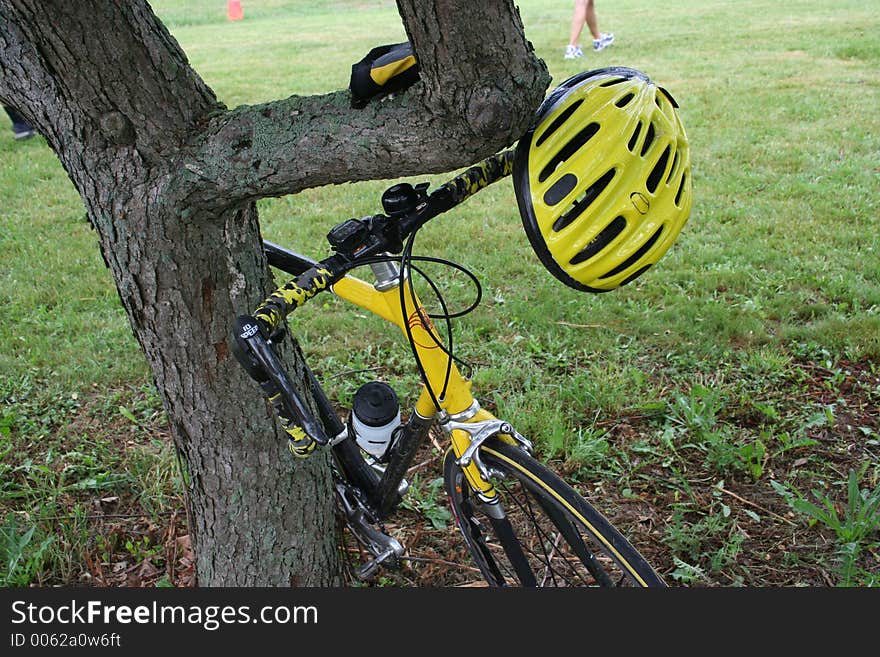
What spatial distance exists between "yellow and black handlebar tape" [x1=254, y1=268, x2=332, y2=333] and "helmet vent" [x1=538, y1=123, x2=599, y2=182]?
546mm

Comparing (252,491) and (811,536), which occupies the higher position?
(252,491)

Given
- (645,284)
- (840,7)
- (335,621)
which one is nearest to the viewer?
(335,621)

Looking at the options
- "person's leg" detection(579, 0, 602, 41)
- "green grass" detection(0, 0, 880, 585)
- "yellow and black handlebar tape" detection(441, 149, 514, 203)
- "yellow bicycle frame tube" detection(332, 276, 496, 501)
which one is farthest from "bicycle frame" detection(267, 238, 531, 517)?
"person's leg" detection(579, 0, 602, 41)

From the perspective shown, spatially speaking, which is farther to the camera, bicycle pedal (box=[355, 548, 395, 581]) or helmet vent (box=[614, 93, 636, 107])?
bicycle pedal (box=[355, 548, 395, 581])

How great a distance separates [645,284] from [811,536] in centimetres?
196

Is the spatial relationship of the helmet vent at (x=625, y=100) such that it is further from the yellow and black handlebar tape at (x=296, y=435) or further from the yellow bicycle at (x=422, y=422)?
the yellow and black handlebar tape at (x=296, y=435)

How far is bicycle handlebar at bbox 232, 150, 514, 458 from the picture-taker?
1754 millimetres

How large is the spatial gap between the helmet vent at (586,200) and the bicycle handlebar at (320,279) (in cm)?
31

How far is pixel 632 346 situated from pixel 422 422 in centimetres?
190

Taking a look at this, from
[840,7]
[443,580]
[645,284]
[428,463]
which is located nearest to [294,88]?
[645,284]

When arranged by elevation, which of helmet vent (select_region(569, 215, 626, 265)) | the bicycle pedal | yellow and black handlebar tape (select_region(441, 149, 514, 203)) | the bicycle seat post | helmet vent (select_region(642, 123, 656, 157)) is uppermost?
helmet vent (select_region(642, 123, 656, 157))

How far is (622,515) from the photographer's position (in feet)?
9.99

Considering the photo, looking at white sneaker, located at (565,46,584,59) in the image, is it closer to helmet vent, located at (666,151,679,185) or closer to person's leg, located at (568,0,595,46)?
person's leg, located at (568,0,595,46)

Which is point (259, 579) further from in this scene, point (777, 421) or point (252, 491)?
point (777, 421)
